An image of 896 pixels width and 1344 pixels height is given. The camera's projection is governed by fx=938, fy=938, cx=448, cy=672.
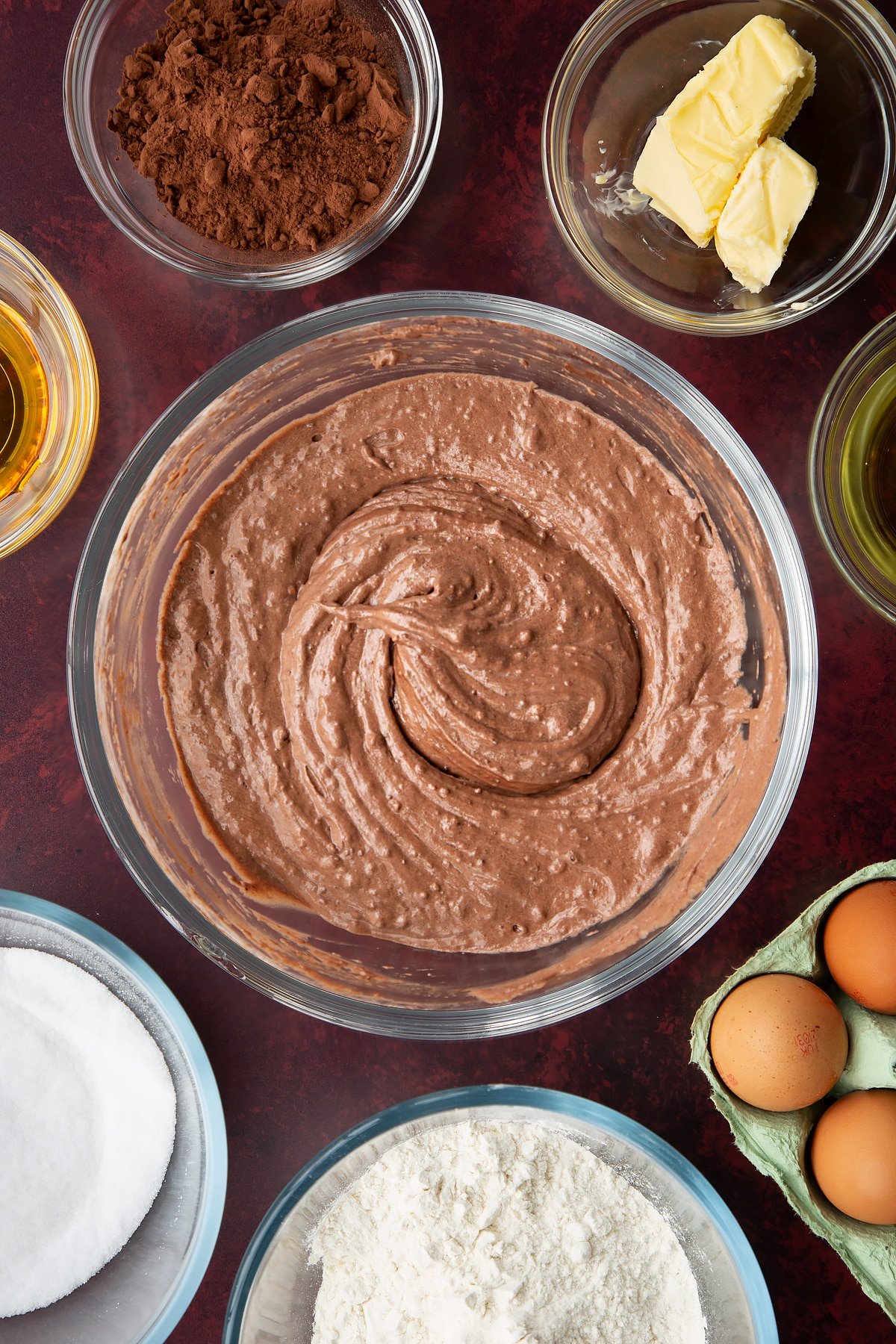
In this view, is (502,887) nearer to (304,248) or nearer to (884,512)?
(884,512)

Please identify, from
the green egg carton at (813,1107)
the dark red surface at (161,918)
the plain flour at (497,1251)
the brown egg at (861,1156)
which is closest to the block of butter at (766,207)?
the dark red surface at (161,918)

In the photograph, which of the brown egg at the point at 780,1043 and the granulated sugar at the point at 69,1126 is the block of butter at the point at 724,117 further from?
the granulated sugar at the point at 69,1126

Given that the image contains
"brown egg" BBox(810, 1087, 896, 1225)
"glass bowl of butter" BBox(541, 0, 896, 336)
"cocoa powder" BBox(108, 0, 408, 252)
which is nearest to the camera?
"brown egg" BBox(810, 1087, 896, 1225)

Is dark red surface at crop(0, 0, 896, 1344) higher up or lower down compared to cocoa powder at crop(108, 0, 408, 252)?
lower down

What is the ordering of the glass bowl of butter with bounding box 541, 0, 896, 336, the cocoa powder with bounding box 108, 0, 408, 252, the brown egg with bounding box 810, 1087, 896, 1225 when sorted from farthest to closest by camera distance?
the glass bowl of butter with bounding box 541, 0, 896, 336, the cocoa powder with bounding box 108, 0, 408, 252, the brown egg with bounding box 810, 1087, 896, 1225

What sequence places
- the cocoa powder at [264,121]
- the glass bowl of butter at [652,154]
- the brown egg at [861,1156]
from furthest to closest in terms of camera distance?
1. the glass bowl of butter at [652,154]
2. the cocoa powder at [264,121]
3. the brown egg at [861,1156]

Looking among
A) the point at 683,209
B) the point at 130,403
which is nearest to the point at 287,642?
the point at 130,403

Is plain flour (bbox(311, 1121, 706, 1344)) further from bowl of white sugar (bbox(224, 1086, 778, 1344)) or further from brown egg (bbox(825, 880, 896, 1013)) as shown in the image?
brown egg (bbox(825, 880, 896, 1013))

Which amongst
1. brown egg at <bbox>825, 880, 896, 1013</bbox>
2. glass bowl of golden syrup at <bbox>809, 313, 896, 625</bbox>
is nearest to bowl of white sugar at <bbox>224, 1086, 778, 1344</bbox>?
brown egg at <bbox>825, 880, 896, 1013</bbox>
